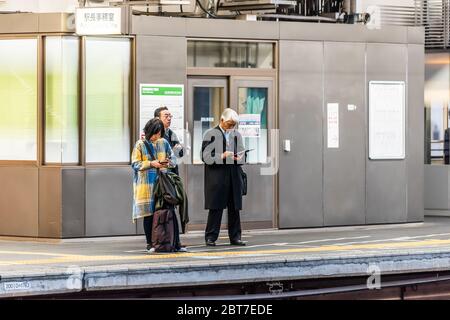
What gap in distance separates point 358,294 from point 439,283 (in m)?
1.13

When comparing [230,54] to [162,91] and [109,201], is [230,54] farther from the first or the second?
[109,201]

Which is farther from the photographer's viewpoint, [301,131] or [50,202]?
[301,131]

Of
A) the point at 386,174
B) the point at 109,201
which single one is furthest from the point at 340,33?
the point at 109,201

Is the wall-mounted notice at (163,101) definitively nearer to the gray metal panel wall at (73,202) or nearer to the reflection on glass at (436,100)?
the gray metal panel wall at (73,202)

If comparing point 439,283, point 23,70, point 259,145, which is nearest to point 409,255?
point 439,283

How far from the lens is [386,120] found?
18703mm

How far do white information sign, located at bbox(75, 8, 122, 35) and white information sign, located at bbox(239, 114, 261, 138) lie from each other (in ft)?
8.87

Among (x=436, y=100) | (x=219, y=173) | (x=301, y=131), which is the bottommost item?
(x=219, y=173)

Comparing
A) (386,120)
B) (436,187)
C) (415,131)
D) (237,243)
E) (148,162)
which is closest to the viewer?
(148,162)

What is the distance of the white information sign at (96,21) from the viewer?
15758 mm

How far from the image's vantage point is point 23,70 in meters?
16.6

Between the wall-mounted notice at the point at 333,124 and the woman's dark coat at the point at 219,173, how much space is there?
3.45 m

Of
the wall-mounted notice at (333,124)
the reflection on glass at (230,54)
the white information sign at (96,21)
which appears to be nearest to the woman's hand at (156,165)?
the white information sign at (96,21)

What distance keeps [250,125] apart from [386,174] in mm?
2359
